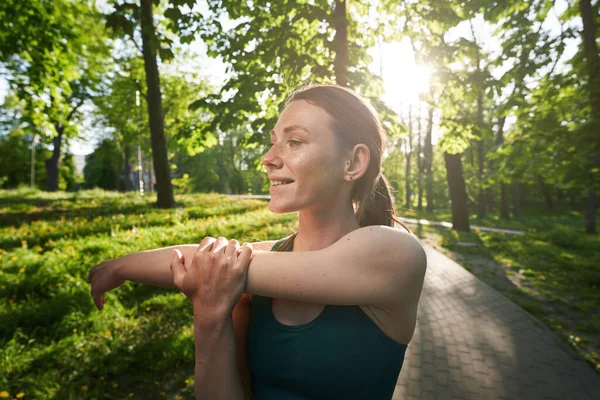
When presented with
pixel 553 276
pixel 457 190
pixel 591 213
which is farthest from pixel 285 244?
pixel 591 213

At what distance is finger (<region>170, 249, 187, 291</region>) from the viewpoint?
3.77ft

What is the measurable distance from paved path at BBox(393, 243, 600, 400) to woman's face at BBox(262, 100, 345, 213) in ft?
11.3

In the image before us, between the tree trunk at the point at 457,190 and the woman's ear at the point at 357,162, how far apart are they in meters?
15.3

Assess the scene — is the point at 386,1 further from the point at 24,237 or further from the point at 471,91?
the point at 24,237

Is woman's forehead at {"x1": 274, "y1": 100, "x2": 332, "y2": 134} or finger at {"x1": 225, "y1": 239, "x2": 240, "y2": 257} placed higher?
woman's forehead at {"x1": 274, "y1": 100, "x2": 332, "y2": 134}

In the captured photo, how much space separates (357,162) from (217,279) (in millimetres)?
712

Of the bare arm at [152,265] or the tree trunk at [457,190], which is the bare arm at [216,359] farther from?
the tree trunk at [457,190]

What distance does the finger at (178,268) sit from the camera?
1148 millimetres

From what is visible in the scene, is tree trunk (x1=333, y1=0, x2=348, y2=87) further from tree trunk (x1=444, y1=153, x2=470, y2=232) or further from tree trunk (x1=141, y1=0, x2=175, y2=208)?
tree trunk (x1=444, y1=153, x2=470, y2=232)

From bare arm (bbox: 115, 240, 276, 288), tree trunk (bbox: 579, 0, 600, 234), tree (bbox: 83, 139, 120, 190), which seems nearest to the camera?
bare arm (bbox: 115, 240, 276, 288)

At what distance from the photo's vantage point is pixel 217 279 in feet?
3.51

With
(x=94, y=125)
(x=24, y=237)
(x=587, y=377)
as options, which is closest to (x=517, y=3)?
(x=587, y=377)

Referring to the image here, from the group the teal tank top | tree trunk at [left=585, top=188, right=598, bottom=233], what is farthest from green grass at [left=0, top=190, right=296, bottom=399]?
tree trunk at [left=585, top=188, right=598, bottom=233]

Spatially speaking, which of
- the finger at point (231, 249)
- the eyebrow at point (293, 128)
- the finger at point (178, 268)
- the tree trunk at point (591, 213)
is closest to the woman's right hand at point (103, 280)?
the finger at point (178, 268)
